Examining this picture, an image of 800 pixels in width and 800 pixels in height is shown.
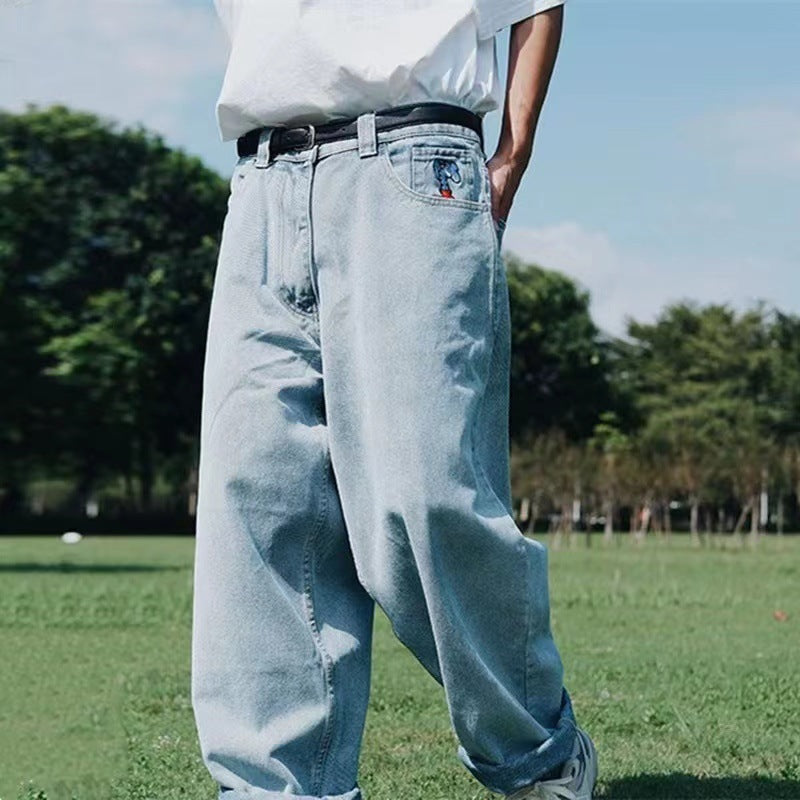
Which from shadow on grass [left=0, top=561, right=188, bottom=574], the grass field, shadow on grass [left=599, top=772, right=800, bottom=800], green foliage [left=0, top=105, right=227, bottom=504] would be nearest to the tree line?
green foliage [left=0, top=105, right=227, bottom=504]

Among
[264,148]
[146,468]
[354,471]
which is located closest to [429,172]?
[264,148]

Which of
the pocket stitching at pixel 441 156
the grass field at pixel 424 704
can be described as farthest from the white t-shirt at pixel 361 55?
the grass field at pixel 424 704

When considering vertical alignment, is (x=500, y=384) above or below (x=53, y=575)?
above

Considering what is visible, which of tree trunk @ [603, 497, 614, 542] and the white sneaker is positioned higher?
tree trunk @ [603, 497, 614, 542]

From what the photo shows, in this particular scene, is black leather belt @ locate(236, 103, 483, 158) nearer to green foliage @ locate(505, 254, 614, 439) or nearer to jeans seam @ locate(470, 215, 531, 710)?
jeans seam @ locate(470, 215, 531, 710)

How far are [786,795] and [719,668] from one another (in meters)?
3.19

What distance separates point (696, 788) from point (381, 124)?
191 centimetres

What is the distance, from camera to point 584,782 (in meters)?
3.26

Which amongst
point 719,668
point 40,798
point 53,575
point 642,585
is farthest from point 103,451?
point 40,798

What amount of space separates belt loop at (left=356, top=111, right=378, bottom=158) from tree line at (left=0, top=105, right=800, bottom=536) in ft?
46.2

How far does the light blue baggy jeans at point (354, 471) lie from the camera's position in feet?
9.76

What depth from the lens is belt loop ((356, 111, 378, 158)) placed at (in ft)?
9.93

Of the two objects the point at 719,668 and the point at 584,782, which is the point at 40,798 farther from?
the point at 719,668

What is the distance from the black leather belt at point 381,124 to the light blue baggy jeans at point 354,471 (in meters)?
0.02
